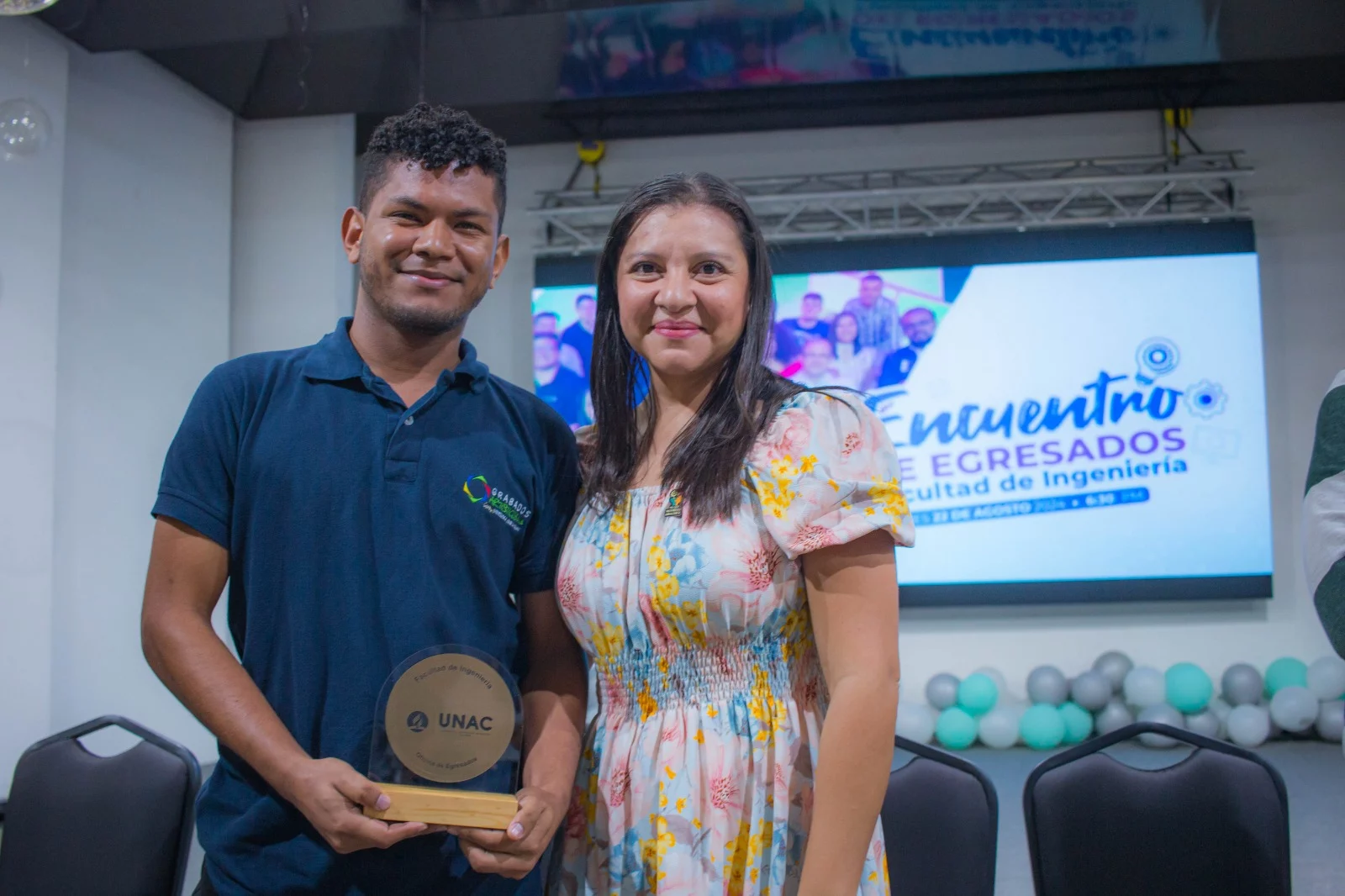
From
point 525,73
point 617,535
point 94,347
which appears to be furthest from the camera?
point 525,73

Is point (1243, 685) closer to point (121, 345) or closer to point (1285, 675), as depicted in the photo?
point (1285, 675)

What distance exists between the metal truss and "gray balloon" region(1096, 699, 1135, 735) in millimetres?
2689

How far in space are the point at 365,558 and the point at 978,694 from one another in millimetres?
4812

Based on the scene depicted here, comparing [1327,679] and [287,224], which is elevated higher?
[287,224]

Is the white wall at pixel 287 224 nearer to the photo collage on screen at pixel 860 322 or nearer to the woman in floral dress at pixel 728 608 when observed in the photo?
the photo collage on screen at pixel 860 322

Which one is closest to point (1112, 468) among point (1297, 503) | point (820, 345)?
point (1297, 503)

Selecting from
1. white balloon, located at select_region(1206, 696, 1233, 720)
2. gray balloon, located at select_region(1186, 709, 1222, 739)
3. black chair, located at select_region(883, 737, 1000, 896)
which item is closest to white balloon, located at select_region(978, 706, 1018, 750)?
gray balloon, located at select_region(1186, 709, 1222, 739)

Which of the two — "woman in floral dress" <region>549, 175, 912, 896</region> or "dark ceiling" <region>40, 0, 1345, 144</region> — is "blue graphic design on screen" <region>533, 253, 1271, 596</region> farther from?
"woman in floral dress" <region>549, 175, 912, 896</region>

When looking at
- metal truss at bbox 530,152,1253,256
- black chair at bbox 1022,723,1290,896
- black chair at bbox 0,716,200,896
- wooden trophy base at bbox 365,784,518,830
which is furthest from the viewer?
metal truss at bbox 530,152,1253,256

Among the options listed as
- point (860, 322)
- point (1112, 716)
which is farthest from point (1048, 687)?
point (860, 322)

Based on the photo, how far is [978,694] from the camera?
5527mm

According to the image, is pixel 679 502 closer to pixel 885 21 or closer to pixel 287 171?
pixel 885 21

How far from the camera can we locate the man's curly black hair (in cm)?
145

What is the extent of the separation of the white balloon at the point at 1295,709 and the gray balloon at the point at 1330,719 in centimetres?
11
